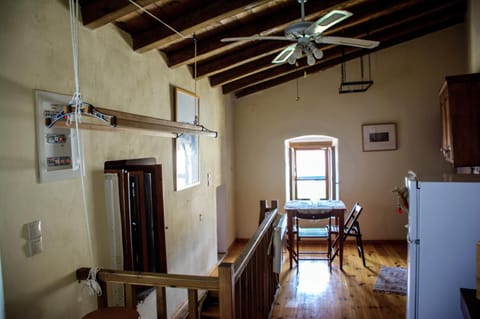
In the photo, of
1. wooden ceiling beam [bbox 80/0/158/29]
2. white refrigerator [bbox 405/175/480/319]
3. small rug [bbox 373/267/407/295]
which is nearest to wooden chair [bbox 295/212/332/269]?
small rug [bbox 373/267/407/295]

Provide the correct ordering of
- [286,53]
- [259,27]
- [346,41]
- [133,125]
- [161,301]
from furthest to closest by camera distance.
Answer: [259,27] < [286,53] < [346,41] < [161,301] < [133,125]

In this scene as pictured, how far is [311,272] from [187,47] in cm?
344

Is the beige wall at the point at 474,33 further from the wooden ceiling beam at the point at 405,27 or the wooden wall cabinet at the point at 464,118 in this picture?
the wooden wall cabinet at the point at 464,118

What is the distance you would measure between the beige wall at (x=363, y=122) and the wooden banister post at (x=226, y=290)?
4604mm

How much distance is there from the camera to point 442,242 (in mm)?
2488

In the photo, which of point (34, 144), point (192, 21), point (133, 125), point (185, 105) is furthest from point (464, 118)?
point (34, 144)

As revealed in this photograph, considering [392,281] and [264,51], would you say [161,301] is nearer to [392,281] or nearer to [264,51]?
[264,51]

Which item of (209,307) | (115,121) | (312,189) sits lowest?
(209,307)

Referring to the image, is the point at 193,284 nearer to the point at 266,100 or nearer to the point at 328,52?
the point at 328,52

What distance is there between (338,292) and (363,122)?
304 centimetres

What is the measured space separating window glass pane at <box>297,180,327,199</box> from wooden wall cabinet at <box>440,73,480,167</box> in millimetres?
2947

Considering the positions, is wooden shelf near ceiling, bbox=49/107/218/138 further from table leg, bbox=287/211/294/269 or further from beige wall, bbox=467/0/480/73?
beige wall, bbox=467/0/480/73

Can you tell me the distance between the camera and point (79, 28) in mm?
2285

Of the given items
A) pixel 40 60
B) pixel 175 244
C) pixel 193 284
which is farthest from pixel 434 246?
pixel 40 60
